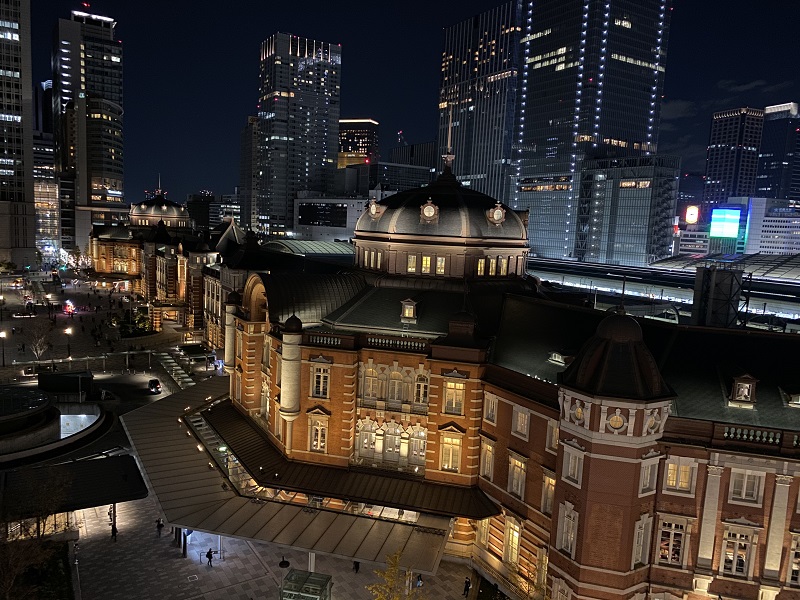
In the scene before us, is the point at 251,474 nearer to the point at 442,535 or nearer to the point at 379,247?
the point at 442,535

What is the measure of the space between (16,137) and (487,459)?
156 metres

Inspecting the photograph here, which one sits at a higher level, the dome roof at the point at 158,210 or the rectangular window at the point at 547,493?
the dome roof at the point at 158,210

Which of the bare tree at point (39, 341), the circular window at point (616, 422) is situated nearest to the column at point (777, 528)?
the circular window at point (616, 422)

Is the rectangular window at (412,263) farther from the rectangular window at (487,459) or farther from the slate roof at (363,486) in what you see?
the slate roof at (363,486)

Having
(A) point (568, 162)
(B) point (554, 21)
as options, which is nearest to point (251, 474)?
(A) point (568, 162)

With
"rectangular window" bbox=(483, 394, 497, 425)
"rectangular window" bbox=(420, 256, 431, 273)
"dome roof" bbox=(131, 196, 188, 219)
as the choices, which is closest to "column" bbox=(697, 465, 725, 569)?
"rectangular window" bbox=(483, 394, 497, 425)

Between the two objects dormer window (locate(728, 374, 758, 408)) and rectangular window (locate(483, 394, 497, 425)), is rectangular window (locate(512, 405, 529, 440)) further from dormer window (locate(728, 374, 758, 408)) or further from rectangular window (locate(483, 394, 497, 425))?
dormer window (locate(728, 374, 758, 408))

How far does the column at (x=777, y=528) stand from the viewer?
97.3ft

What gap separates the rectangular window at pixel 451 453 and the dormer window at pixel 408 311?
8.98 m

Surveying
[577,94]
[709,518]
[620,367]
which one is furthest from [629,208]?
[620,367]

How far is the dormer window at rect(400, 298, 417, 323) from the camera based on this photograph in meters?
45.2

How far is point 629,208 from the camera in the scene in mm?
166125

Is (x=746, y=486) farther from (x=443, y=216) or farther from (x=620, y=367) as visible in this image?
(x=443, y=216)

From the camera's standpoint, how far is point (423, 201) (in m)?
51.5
